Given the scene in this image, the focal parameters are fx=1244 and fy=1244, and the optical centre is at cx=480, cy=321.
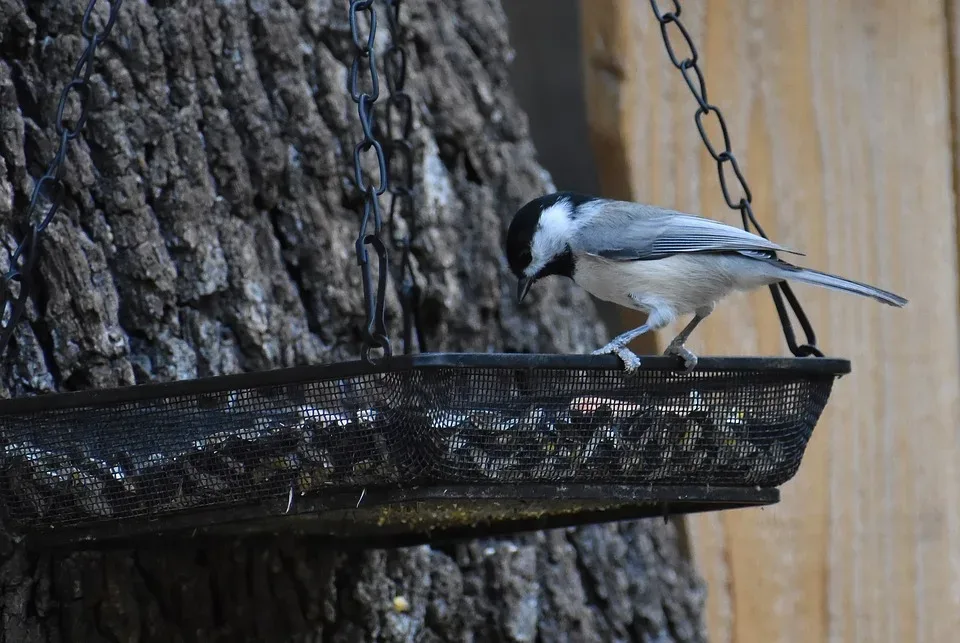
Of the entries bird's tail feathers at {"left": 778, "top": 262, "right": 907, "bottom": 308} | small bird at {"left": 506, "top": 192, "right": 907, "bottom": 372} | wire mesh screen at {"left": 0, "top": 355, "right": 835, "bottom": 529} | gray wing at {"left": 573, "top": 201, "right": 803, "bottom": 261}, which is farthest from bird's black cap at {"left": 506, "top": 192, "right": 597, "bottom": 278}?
wire mesh screen at {"left": 0, "top": 355, "right": 835, "bottom": 529}

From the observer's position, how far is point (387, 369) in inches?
71.3

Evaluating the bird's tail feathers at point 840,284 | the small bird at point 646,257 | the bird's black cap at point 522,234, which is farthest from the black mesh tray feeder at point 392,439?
the bird's black cap at point 522,234

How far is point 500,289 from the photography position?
10.2 ft

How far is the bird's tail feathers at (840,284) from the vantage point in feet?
7.38

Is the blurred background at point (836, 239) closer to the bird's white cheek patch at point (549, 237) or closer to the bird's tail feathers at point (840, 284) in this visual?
the bird's white cheek patch at point (549, 237)

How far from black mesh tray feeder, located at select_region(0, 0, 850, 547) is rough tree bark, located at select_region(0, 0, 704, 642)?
0.42 meters

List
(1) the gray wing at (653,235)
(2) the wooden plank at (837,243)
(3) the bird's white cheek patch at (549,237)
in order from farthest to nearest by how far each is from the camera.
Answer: (2) the wooden plank at (837,243), (3) the bird's white cheek patch at (549,237), (1) the gray wing at (653,235)

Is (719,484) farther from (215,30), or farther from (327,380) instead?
(215,30)

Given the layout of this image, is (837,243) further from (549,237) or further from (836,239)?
(549,237)

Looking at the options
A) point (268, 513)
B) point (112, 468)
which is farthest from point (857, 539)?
point (112, 468)

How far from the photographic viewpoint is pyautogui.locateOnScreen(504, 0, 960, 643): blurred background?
2.82 metres

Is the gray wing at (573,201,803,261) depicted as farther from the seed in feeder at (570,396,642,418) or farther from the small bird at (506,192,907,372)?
the seed in feeder at (570,396,642,418)

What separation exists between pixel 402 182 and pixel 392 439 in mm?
1319

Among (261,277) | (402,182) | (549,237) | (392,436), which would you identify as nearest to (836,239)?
(549,237)
